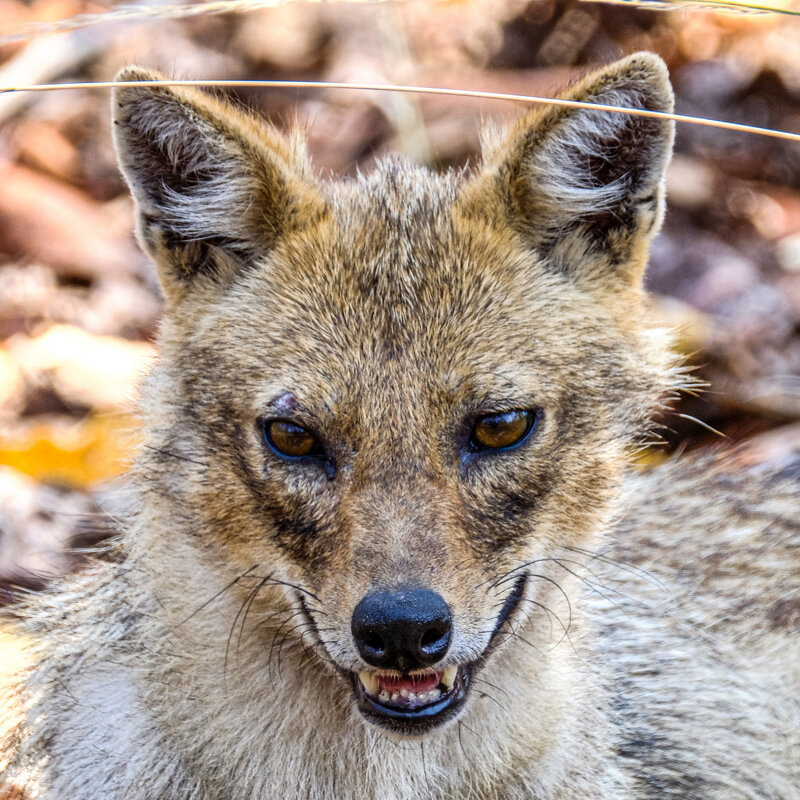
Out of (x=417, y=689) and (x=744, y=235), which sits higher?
(x=417, y=689)

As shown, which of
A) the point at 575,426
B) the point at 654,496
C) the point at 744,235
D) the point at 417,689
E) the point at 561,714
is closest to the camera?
the point at 417,689

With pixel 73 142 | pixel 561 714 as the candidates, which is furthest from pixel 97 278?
pixel 561 714

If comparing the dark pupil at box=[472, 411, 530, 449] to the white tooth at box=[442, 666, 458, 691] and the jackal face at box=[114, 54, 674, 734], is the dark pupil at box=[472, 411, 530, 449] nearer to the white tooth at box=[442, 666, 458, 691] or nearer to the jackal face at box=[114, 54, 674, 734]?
the jackal face at box=[114, 54, 674, 734]

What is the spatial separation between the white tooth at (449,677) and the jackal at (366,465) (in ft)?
0.05

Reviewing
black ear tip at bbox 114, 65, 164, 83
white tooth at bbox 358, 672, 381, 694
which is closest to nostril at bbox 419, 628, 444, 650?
white tooth at bbox 358, 672, 381, 694

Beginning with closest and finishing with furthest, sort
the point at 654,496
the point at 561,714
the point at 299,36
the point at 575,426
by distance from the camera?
the point at 575,426
the point at 561,714
the point at 654,496
the point at 299,36

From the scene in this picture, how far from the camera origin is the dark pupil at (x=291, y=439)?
11.5 ft

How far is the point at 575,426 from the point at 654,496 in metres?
2.00

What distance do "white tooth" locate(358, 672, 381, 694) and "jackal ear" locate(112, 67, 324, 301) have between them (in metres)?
1.44

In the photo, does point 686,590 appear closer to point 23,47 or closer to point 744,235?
point 744,235

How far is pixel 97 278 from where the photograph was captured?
24.4 feet

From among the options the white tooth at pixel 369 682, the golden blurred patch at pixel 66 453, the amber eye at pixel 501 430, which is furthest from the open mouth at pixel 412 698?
the golden blurred patch at pixel 66 453

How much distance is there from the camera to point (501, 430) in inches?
140

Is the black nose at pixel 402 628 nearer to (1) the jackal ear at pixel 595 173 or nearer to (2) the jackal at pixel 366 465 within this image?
(2) the jackal at pixel 366 465
